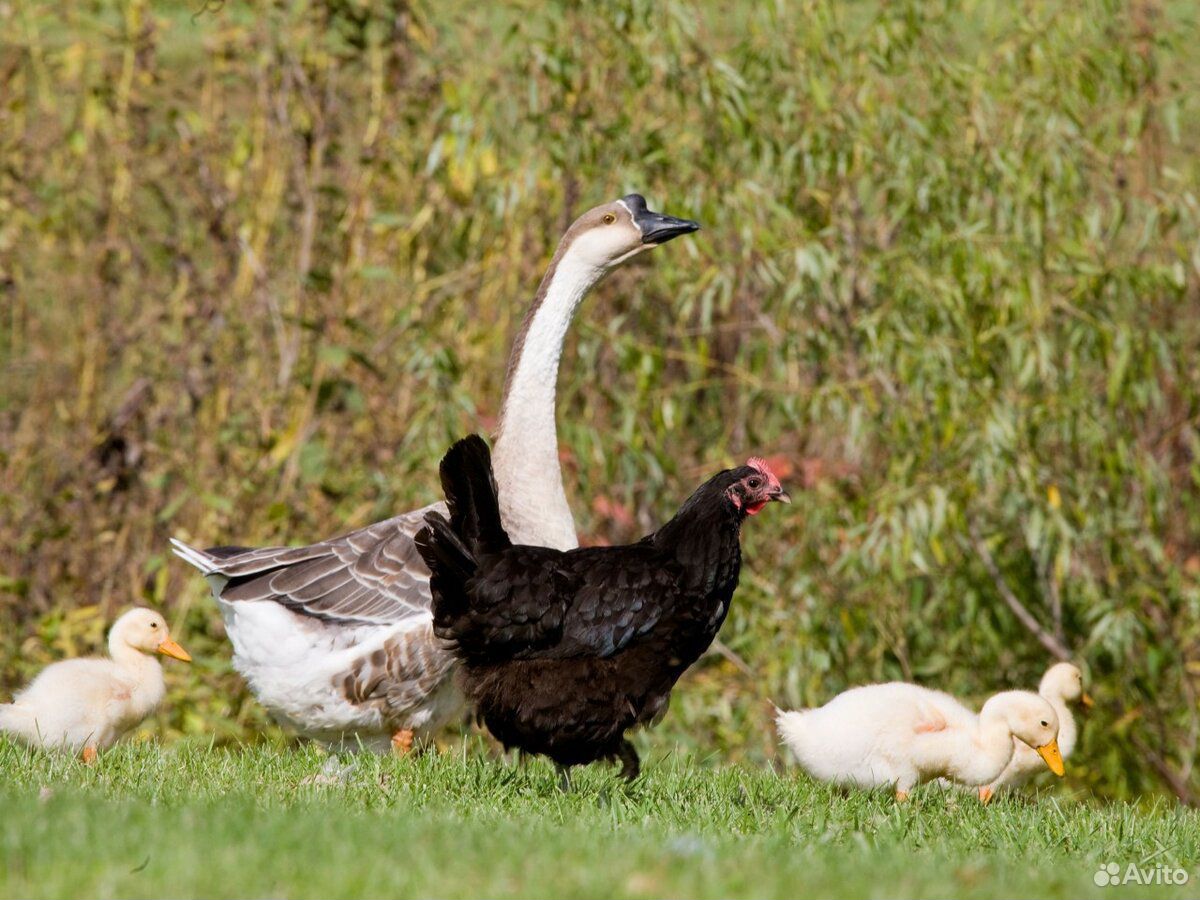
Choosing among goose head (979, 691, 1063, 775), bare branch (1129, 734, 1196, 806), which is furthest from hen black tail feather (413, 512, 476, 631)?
bare branch (1129, 734, 1196, 806)

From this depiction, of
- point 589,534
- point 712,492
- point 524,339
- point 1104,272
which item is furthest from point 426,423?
point 1104,272

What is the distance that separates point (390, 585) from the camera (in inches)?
267

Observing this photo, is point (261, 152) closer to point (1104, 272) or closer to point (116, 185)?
point (116, 185)

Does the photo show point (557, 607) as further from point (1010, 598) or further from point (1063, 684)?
point (1010, 598)

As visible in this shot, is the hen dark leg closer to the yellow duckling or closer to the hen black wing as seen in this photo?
the hen black wing

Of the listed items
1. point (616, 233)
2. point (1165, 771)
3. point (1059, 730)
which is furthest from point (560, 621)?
point (1165, 771)

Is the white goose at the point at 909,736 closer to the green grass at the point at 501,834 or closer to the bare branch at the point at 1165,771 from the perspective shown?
the green grass at the point at 501,834

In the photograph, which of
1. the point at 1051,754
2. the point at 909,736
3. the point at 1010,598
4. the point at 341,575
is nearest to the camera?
the point at 909,736

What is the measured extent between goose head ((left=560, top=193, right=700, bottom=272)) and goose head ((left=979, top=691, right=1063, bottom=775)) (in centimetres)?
257

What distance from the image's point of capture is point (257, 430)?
A: 988 centimetres

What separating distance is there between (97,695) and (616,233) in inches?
123

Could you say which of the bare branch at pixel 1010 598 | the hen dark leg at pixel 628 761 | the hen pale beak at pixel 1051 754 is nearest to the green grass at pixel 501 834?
the hen dark leg at pixel 628 761

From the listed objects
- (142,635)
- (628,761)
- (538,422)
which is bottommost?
(628,761)

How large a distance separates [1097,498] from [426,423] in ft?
13.1
